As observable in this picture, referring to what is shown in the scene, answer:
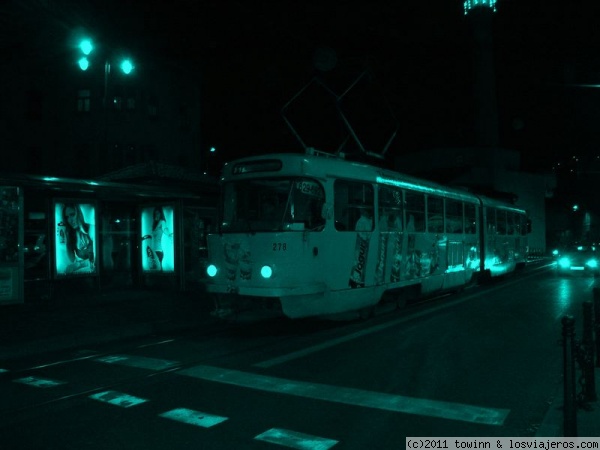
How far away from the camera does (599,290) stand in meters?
8.20

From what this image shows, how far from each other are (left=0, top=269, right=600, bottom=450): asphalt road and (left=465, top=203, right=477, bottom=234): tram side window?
612 cm

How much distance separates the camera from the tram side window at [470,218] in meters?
16.8

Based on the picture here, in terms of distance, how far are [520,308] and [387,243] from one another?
13.8 ft

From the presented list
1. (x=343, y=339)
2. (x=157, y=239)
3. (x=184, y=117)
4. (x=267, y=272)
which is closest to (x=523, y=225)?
(x=157, y=239)

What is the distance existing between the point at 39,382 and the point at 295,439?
3.90 meters

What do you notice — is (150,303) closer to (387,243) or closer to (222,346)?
(222,346)

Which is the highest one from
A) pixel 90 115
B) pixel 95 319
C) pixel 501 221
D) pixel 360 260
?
pixel 90 115

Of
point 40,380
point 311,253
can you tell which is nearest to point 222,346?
point 311,253

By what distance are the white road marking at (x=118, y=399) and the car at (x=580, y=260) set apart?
22.0m

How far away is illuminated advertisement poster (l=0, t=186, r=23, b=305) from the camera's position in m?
12.3

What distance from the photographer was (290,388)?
6.63m

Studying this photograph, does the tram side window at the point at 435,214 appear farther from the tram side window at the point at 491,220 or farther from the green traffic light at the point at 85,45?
the green traffic light at the point at 85,45

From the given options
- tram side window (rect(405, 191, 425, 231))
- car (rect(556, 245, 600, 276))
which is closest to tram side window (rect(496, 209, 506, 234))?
car (rect(556, 245, 600, 276))

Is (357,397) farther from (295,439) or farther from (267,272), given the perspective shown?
(267,272)
